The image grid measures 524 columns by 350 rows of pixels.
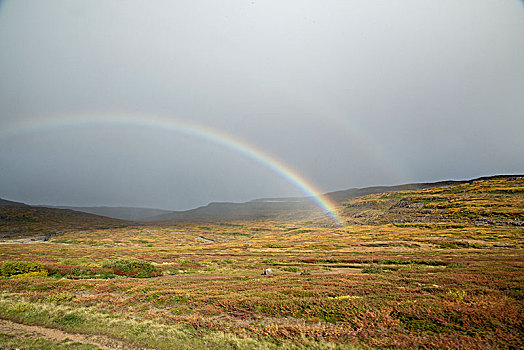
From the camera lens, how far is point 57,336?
37.9ft

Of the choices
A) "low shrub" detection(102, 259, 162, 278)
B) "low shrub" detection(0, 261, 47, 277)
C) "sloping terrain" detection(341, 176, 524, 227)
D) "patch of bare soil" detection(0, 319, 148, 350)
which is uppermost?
"sloping terrain" detection(341, 176, 524, 227)

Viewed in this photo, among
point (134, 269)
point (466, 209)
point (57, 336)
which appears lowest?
point (134, 269)

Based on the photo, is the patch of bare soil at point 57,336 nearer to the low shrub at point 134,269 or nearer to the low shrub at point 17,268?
the low shrub at point 134,269

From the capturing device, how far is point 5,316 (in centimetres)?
1390

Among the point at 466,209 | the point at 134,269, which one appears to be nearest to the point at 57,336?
the point at 134,269

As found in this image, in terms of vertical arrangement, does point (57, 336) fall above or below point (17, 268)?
above

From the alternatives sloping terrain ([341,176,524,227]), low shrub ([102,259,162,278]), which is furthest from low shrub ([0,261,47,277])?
sloping terrain ([341,176,524,227])

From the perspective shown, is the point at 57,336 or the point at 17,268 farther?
the point at 17,268

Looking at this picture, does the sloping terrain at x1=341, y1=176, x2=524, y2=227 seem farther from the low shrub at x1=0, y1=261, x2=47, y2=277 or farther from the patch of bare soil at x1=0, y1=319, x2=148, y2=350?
the low shrub at x1=0, y1=261, x2=47, y2=277

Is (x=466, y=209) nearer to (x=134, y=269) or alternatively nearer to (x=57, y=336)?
(x=134, y=269)

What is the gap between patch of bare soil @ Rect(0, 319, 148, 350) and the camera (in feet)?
35.3

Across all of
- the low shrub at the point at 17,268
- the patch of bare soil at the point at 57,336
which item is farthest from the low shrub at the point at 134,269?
the patch of bare soil at the point at 57,336

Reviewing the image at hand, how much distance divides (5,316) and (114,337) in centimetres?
844

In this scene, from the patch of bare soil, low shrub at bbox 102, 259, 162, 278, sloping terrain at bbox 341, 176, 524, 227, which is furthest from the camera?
sloping terrain at bbox 341, 176, 524, 227
